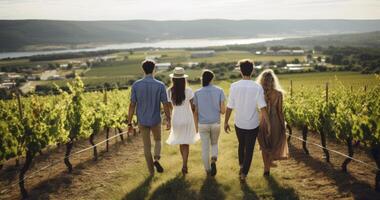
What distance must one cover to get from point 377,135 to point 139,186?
4577 mm

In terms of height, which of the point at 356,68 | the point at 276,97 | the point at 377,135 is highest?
the point at 276,97

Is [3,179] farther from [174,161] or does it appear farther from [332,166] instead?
[332,166]

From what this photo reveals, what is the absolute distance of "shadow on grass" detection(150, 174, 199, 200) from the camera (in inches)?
256

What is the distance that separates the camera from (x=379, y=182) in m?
6.98

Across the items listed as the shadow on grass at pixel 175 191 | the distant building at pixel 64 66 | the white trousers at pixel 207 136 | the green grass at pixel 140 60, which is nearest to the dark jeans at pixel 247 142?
the white trousers at pixel 207 136

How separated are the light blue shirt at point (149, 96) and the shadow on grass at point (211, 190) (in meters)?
1.55

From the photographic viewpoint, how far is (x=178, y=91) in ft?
24.3

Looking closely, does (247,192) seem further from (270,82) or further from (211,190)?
(270,82)

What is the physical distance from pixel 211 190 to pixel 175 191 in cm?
64

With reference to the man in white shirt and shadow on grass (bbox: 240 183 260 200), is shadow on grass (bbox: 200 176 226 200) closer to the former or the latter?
shadow on grass (bbox: 240 183 260 200)

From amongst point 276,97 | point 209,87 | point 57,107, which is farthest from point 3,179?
point 276,97

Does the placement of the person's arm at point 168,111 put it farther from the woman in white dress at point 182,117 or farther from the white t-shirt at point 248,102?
the white t-shirt at point 248,102

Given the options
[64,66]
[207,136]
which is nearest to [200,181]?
[207,136]

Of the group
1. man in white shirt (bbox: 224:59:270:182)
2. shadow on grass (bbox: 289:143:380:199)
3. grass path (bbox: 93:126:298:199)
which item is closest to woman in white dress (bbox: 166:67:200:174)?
grass path (bbox: 93:126:298:199)
